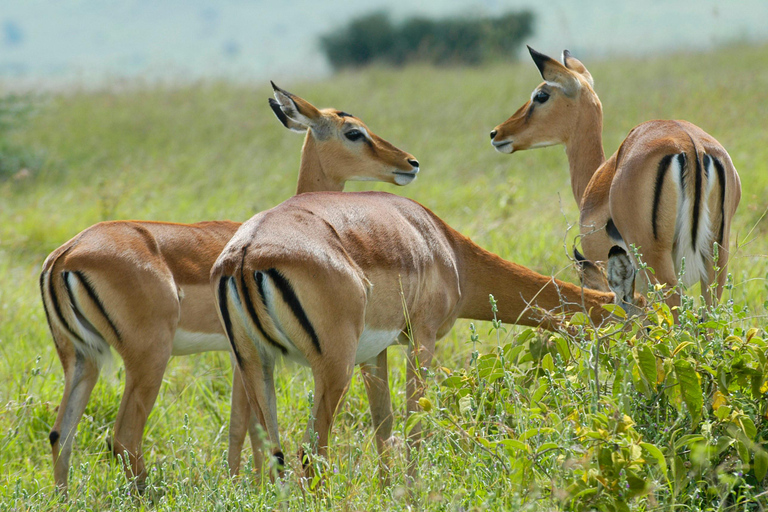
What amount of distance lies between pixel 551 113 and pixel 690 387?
2881mm

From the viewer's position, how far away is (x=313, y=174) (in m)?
4.72

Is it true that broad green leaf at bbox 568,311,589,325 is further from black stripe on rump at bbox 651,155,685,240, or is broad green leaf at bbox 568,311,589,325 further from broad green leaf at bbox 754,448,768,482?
black stripe on rump at bbox 651,155,685,240

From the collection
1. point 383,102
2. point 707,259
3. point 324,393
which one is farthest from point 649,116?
point 324,393

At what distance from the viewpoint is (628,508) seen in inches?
84.1

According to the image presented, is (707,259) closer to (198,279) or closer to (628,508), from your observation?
(628,508)

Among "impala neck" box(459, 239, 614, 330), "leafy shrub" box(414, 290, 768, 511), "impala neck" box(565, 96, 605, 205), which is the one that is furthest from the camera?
"impala neck" box(565, 96, 605, 205)

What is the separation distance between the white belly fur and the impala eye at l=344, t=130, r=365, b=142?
141 centimetres

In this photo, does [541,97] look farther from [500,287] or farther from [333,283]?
[333,283]

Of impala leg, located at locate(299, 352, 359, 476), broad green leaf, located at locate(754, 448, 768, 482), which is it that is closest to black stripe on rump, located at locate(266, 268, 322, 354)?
impala leg, located at locate(299, 352, 359, 476)

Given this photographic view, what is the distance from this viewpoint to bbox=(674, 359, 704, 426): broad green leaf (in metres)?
2.34

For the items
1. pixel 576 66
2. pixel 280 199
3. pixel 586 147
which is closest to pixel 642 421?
pixel 586 147

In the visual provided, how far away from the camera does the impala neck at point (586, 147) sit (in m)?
4.86

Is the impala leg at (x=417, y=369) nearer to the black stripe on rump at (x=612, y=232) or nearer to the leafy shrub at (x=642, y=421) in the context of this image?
the leafy shrub at (x=642, y=421)

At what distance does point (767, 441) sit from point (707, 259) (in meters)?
1.39
